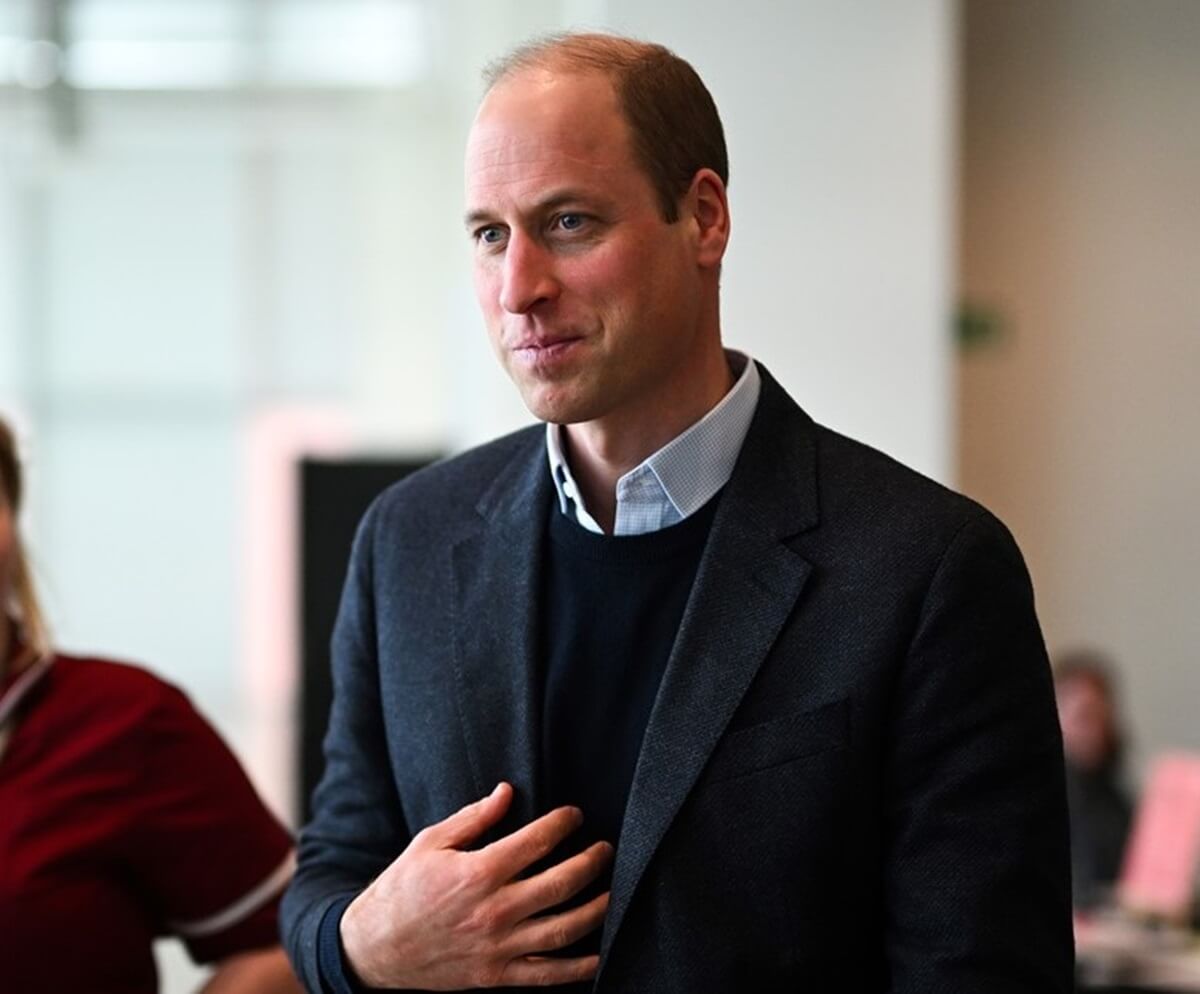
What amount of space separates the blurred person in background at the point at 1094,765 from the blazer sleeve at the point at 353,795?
3615 millimetres

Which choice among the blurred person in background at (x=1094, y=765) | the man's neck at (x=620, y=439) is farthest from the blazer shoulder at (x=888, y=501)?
the blurred person in background at (x=1094, y=765)

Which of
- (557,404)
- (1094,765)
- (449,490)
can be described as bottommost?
(1094,765)

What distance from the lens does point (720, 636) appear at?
5.25ft

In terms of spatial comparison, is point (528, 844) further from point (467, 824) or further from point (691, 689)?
point (691, 689)

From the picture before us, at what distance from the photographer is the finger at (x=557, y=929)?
1563 millimetres

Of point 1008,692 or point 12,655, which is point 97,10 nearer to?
point 12,655

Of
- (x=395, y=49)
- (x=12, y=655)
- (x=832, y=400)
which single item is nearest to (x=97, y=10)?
(x=395, y=49)

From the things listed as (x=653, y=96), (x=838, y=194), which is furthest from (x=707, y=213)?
(x=838, y=194)

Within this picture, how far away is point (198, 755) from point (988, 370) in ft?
14.9

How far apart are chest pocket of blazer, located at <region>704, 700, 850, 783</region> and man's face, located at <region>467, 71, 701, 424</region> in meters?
0.28

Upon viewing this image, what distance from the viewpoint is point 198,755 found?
209 cm

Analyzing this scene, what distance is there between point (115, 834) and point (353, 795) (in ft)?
1.18

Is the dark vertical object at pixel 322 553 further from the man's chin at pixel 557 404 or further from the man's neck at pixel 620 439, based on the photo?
the man's chin at pixel 557 404

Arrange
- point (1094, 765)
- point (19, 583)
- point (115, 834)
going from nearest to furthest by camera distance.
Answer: point (115, 834) < point (19, 583) < point (1094, 765)
